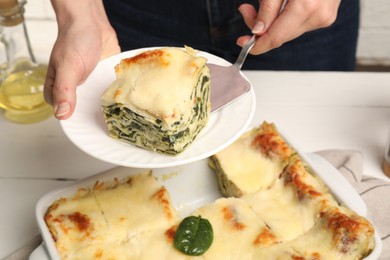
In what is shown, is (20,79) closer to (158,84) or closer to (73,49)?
(73,49)

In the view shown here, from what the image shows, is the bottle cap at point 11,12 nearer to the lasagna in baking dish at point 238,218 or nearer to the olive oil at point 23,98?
the olive oil at point 23,98

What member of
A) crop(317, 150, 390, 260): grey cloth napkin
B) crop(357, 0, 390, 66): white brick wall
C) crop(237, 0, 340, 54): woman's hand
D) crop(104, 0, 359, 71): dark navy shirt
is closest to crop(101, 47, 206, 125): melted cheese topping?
crop(237, 0, 340, 54): woman's hand

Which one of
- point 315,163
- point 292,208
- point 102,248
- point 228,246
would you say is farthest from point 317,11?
point 102,248

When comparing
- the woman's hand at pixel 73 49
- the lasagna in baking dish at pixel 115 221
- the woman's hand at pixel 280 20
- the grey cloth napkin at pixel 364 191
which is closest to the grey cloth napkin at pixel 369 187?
the grey cloth napkin at pixel 364 191

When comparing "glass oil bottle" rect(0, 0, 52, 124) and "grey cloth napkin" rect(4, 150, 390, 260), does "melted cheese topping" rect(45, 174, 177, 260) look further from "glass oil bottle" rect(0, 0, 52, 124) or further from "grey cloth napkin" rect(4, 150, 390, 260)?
"glass oil bottle" rect(0, 0, 52, 124)

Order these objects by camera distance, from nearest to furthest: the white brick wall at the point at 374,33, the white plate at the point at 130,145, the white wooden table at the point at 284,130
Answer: the white plate at the point at 130,145 < the white wooden table at the point at 284,130 < the white brick wall at the point at 374,33

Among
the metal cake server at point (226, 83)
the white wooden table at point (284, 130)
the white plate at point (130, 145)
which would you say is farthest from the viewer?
the white wooden table at point (284, 130)

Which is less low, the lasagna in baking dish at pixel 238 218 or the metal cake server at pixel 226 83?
the metal cake server at pixel 226 83
